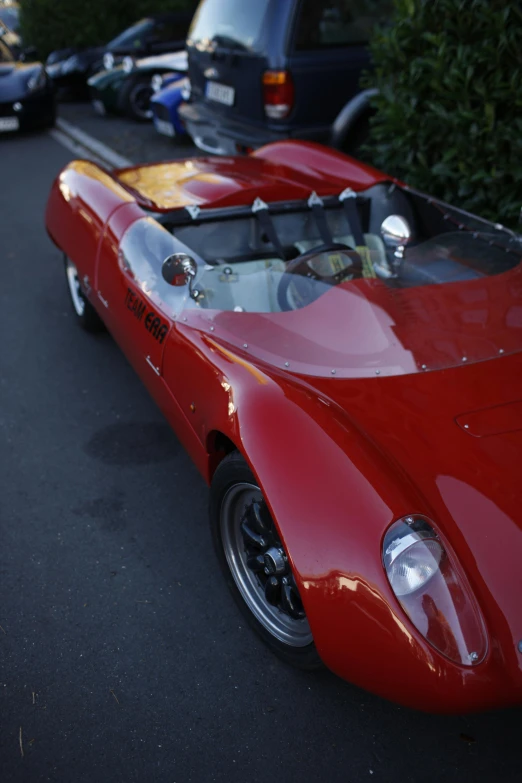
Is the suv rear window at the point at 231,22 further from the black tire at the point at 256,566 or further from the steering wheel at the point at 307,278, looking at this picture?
the black tire at the point at 256,566

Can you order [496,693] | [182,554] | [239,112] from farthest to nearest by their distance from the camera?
[239,112] → [182,554] → [496,693]

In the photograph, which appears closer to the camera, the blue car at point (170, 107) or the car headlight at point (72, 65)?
the blue car at point (170, 107)

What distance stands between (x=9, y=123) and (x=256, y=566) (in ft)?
29.8

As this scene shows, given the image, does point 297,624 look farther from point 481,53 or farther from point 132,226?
point 481,53

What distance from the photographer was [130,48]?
37.4 ft

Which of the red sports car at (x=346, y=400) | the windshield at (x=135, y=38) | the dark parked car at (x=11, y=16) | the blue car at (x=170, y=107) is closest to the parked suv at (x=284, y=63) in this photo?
the blue car at (x=170, y=107)

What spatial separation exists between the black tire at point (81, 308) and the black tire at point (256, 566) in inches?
85.7

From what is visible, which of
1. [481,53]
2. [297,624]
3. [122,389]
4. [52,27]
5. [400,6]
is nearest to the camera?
[297,624]

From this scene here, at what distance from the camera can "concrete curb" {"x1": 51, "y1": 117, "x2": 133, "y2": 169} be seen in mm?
8117

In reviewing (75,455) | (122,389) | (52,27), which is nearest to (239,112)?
(122,389)

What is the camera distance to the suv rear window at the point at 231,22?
20.1 feet

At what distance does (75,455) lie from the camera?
343 cm

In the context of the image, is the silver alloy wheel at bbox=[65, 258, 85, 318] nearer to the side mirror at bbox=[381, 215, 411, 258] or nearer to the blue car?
the side mirror at bbox=[381, 215, 411, 258]

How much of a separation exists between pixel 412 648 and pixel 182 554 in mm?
1271
